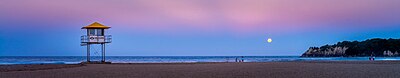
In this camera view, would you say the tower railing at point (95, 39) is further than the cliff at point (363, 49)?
No

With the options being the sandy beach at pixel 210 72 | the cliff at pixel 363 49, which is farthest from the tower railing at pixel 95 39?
the cliff at pixel 363 49

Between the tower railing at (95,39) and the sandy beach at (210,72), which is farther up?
the tower railing at (95,39)

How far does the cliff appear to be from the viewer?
128 meters

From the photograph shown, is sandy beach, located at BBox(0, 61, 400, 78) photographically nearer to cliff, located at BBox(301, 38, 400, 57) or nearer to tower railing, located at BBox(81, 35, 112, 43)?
tower railing, located at BBox(81, 35, 112, 43)

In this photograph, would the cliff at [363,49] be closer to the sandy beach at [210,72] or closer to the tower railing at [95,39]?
the tower railing at [95,39]

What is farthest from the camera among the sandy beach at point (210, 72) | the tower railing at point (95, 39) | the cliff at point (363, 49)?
the cliff at point (363, 49)

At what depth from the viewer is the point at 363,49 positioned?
5305 inches

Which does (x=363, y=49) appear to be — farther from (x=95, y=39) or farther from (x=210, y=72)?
(x=210, y=72)

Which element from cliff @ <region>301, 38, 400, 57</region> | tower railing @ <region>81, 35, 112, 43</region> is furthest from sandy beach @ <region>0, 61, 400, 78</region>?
cliff @ <region>301, 38, 400, 57</region>

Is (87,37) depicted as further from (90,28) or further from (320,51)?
(320,51)

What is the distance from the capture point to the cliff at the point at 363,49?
127625 mm

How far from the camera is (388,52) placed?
411ft

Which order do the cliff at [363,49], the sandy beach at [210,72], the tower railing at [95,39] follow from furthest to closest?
the cliff at [363,49], the tower railing at [95,39], the sandy beach at [210,72]

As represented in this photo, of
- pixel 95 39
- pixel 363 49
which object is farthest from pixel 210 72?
pixel 363 49
